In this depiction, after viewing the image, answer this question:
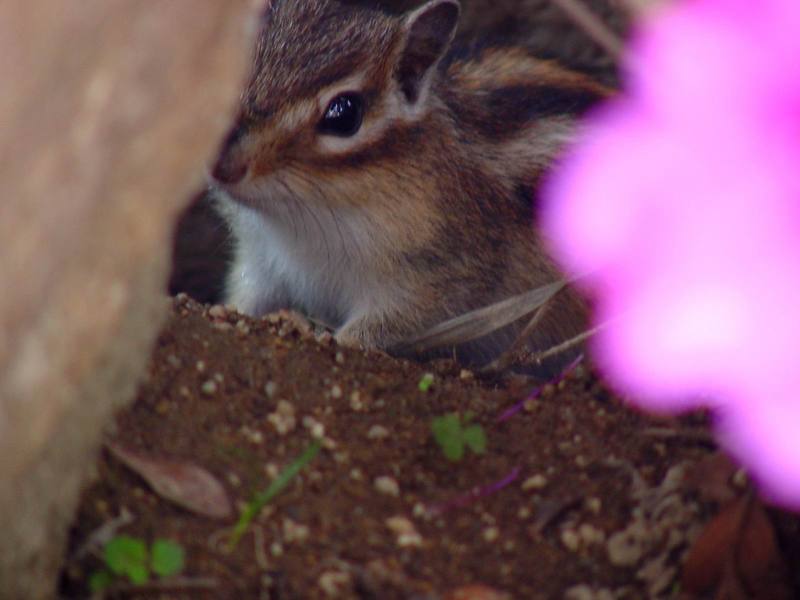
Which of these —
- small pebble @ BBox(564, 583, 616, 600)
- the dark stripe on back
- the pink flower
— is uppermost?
the pink flower

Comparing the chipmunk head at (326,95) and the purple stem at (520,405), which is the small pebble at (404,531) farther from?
the chipmunk head at (326,95)

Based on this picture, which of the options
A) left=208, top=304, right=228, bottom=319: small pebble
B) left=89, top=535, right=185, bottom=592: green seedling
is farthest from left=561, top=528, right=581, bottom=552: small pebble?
left=208, top=304, right=228, bottom=319: small pebble

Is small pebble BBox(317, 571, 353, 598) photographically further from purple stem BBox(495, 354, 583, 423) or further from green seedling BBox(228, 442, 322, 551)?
purple stem BBox(495, 354, 583, 423)

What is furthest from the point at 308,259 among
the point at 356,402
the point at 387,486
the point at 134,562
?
the point at 134,562

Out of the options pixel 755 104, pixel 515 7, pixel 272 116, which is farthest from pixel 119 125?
pixel 515 7

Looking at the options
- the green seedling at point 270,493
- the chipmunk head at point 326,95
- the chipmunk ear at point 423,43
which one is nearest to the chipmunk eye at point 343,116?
the chipmunk head at point 326,95

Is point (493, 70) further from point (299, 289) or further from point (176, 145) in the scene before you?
point (176, 145)

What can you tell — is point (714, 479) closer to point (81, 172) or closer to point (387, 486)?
point (387, 486)
